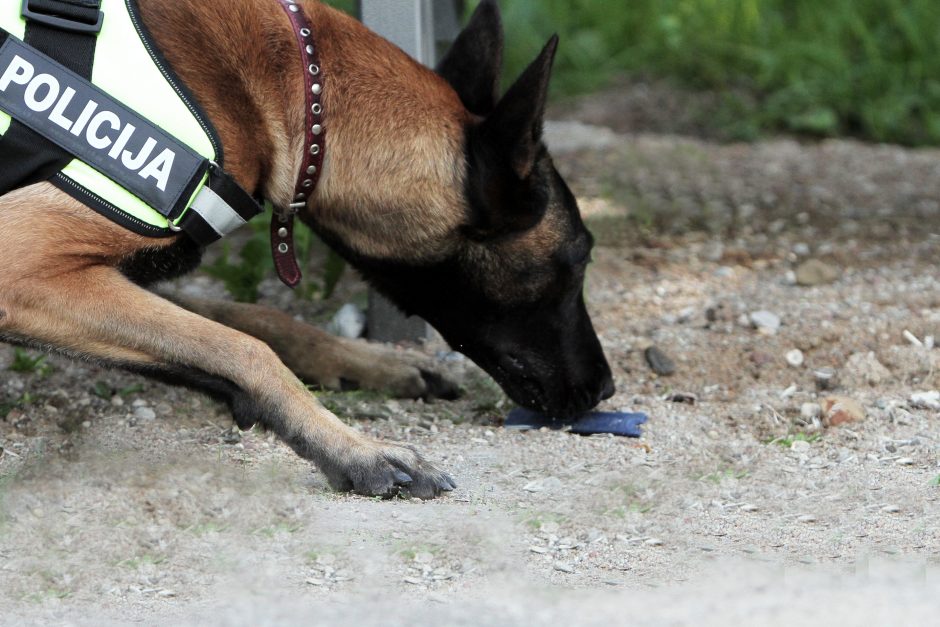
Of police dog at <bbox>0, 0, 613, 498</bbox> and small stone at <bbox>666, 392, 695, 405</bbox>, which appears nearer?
police dog at <bbox>0, 0, 613, 498</bbox>

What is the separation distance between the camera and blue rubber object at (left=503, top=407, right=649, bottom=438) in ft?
12.1

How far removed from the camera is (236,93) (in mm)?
3297

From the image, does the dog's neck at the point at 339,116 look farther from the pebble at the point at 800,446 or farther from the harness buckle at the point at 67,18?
the pebble at the point at 800,446

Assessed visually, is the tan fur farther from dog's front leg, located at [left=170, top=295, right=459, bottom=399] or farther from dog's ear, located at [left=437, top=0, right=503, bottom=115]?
dog's front leg, located at [left=170, top=295, right=459, bottom=399]

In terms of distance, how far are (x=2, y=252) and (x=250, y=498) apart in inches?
33.7

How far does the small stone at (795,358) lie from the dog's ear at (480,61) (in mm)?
1391

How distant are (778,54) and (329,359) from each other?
13.5 ft

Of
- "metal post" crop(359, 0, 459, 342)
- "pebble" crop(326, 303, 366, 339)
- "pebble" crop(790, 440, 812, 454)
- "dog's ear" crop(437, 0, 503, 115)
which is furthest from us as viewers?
"pebble" crop(326, 303, 366, 339)

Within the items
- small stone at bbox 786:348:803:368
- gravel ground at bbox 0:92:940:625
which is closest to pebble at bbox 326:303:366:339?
gravel ground at bbox 0:92:940:625

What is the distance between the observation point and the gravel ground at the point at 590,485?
8.31 ft

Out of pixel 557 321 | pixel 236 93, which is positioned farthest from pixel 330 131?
pixel 557 321

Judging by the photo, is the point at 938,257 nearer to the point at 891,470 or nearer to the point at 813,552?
the point at 891,470

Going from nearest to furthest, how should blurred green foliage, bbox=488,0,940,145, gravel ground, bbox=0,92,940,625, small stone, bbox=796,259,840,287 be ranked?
gravel ground, bbox=0,92,940,625 → small stone, bbox=796,259,840,287 → blurred green foliage, bbox=488,0,940,145

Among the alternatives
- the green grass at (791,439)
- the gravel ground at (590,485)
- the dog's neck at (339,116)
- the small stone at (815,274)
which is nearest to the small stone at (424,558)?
the gravel ground at (590,485)
